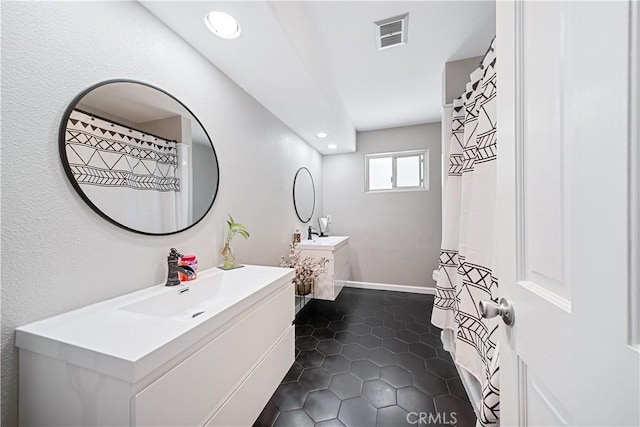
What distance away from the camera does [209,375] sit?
32.2 inches

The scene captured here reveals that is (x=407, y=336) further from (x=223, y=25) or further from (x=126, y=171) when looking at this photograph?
(x=223, y=25)

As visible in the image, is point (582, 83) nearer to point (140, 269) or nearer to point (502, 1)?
point (502, 1)

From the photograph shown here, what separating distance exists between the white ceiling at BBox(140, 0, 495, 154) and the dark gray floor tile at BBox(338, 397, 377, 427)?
2.14 meters

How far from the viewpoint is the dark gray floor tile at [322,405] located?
129 cm

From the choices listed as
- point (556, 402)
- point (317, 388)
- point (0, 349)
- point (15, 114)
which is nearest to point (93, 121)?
point (15, 114)

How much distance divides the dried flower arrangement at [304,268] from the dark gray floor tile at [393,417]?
4.36 feet

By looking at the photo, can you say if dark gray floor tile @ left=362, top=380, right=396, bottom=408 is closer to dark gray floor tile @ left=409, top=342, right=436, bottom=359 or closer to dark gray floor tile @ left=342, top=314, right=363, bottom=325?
dark gray floor tile @ left=409, top=342, right=436, bottom=359

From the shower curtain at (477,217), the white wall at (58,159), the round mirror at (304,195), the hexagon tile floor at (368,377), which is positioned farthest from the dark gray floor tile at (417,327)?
the white wall at (58,159)

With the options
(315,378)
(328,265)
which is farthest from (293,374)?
Answer: (328,265)

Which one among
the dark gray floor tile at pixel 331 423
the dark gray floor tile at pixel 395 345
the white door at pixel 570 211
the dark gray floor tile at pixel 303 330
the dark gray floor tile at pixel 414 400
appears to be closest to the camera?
the white door at pixel 570 211

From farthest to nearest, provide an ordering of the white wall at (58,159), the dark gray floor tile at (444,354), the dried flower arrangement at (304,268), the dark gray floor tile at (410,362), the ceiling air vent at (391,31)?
the dried flower arrangement at (304,268) < the dark gray floor tile at (444,354) < the dark gray floor tile at (410,362) < the ceiling air vent at (391,31) < the white wall at (58,159)

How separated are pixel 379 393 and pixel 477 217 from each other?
1.25 meters

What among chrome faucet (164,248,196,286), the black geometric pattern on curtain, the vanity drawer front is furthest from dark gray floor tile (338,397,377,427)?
the black geometric pattern on curtain

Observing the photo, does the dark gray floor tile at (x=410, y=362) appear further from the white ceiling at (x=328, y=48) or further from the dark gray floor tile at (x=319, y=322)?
the white ceiling at (x=328, y=48)
